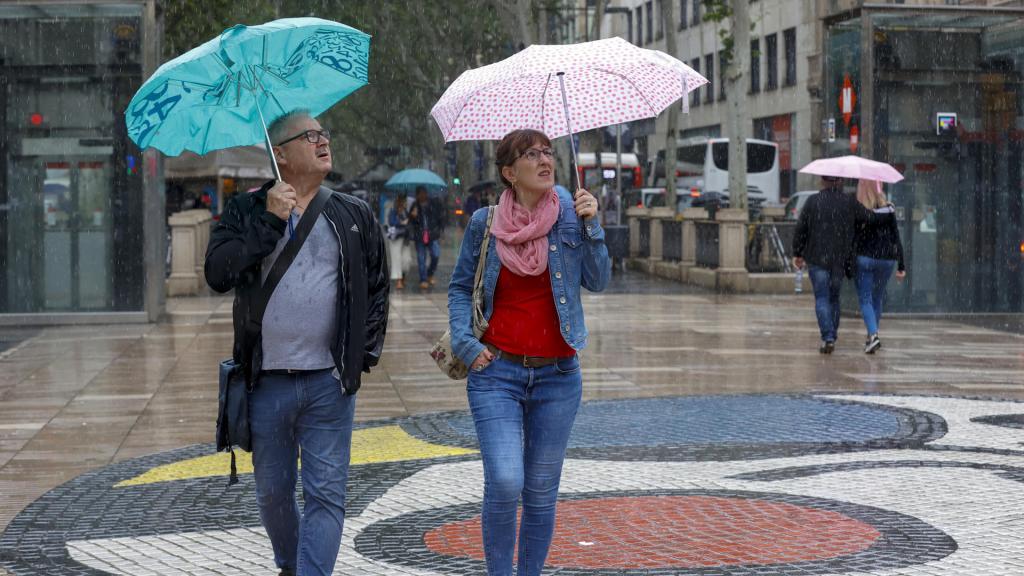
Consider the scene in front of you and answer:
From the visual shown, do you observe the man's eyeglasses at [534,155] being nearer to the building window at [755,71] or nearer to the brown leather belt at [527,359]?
the brown leather belt at [527,359]

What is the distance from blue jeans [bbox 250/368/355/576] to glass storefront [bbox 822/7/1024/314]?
1513 cm

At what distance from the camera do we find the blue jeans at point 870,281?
1463 centimetres

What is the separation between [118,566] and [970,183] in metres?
15.6

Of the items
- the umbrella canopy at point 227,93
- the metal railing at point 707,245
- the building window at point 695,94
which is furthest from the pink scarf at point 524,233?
the building window at point 695,94

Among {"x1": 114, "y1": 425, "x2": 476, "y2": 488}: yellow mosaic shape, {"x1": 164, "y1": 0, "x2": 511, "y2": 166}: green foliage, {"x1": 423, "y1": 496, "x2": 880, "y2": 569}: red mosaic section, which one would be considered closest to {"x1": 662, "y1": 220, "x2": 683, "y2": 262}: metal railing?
{"x1": 164, "y1": 0, "x2": 511, "y2": 166}: green foliage

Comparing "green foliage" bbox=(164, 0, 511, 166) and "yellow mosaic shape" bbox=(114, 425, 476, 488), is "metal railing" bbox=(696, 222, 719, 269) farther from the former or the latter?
"yellow mosaic shape" bbox=(114, 425, 476, 488)

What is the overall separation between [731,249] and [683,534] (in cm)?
1920

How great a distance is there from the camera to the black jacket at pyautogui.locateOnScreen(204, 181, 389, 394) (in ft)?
16.1

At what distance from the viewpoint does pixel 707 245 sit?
27031mm

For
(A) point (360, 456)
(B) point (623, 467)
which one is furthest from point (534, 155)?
(A) point (360, 456)

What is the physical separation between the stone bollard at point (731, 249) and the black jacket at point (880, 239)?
35.0 ft

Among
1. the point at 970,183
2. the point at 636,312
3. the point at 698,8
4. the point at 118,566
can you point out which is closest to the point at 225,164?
the point at 636,312

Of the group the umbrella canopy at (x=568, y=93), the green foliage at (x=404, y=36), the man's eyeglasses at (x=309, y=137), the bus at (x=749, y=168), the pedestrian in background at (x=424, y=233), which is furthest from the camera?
the bus at (x=749, y=168)

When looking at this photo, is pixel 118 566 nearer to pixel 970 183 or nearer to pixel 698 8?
pixel 970 183
